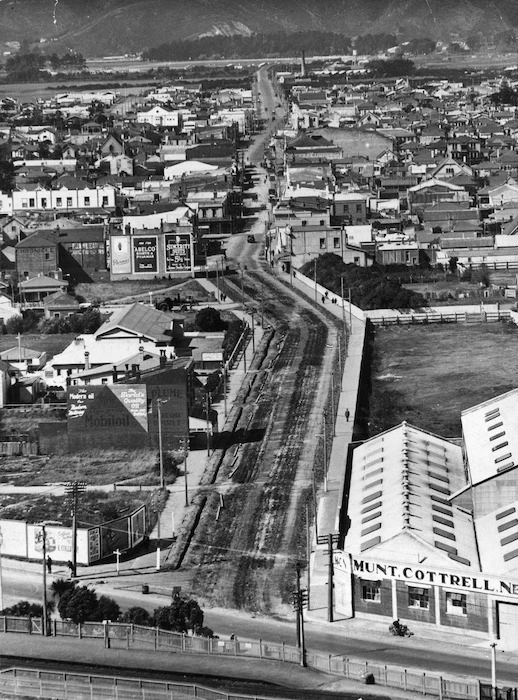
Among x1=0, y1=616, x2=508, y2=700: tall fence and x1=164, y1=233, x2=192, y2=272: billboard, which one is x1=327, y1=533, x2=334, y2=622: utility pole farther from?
x1=164, y1=233, x2=192, y2=272: billboard

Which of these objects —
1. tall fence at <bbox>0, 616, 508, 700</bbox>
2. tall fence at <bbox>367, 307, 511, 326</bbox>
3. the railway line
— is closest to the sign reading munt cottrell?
the railway line

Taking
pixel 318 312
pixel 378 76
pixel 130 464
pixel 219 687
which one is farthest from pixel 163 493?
pixel 378 76

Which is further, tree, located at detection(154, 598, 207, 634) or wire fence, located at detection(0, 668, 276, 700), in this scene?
tree, located at detection(154, 598, 207, 634)

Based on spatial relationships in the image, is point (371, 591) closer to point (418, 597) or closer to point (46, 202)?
point (418, 597)

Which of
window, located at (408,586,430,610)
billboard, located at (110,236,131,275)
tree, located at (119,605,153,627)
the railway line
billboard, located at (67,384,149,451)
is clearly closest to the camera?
tree, located at (119,605,153,627)

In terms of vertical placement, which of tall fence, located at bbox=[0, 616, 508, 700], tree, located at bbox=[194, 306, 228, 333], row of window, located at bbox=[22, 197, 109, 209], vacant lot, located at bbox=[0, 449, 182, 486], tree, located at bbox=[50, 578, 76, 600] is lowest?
row of window, located at bbox=[22, 197, 109, 209]

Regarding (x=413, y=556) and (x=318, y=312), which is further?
(x=318, y=312)

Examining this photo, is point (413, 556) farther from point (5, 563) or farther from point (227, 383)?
point (227, 383)
